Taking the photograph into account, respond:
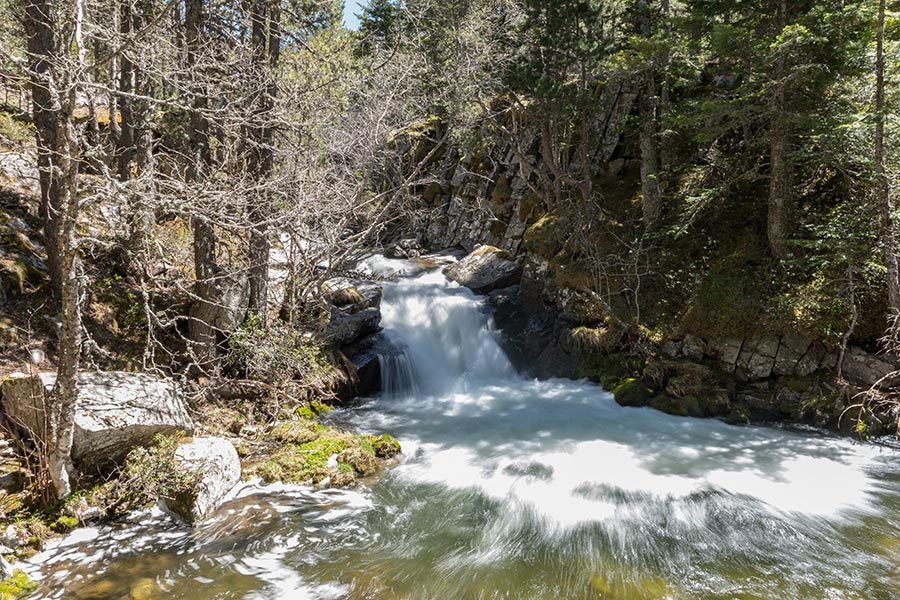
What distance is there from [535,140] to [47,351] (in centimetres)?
1531

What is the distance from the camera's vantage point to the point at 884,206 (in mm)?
7426

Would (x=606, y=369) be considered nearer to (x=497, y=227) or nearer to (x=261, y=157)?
(x=261, y=157)

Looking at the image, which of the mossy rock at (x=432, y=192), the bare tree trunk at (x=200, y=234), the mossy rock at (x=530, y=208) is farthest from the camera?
the mossy rock at (x=432, y=192)

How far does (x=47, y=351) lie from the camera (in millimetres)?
6727

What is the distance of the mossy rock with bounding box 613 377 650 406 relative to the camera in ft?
32.5

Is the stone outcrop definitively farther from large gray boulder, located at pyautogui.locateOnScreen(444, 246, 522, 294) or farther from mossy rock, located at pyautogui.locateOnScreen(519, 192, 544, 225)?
mossy rock, located at pyautogui.locateOnScreen(519, 192, 544, 225)

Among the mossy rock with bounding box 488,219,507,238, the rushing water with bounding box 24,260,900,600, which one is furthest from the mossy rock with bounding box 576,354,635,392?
the mossy rock with bounding box 488,219,507,238

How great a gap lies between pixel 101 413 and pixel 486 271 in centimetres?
1156

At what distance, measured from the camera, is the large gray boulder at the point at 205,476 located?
5.55 metres

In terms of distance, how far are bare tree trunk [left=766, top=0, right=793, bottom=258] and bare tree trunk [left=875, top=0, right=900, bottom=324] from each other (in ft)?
4.85

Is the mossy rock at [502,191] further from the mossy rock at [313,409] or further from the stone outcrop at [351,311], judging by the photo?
the mossy rock at [313,409]

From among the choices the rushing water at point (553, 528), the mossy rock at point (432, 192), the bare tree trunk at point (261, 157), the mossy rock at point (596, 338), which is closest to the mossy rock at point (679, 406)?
the rushing water at point (553, 528)

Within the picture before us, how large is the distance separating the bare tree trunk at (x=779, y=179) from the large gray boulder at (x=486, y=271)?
7.26m

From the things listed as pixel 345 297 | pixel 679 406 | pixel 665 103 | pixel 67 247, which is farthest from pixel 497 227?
pixel 67 247
